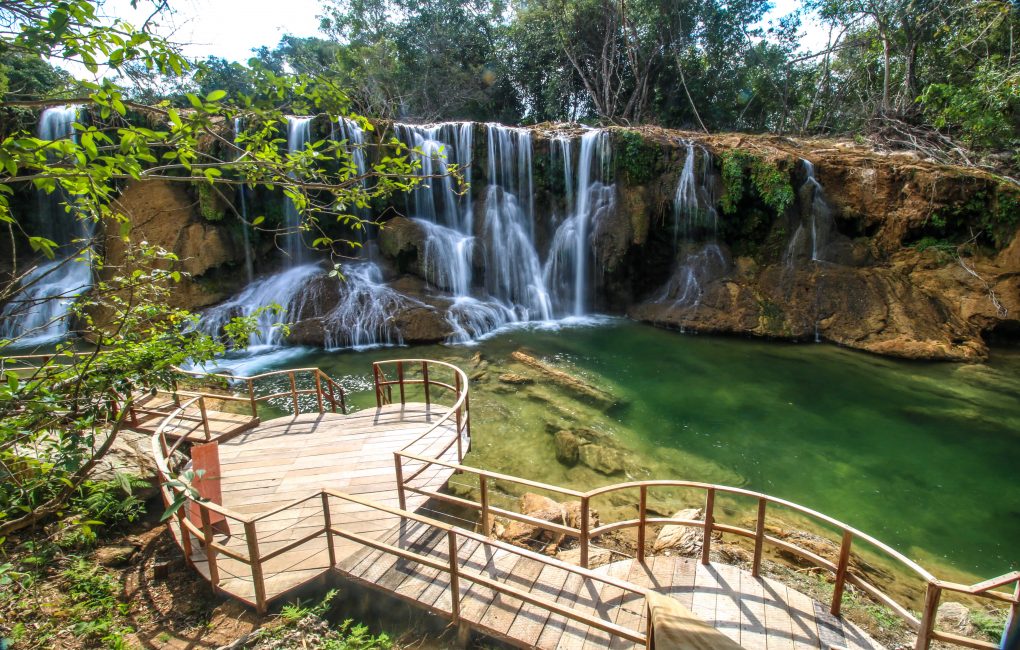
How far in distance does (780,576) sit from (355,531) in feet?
15.4

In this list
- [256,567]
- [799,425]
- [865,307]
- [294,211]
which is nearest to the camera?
[256,567]

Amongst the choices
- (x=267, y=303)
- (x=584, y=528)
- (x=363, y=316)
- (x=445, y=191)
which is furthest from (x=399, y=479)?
(x=445, y=191)

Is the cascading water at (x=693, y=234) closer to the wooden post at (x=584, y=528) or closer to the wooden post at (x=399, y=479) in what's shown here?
the wooden post at (x=584, y=528)

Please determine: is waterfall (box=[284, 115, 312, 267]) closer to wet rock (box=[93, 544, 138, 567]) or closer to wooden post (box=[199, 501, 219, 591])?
wet rock (box=[93, 544, 138, 567])

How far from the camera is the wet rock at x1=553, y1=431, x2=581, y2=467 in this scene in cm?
885

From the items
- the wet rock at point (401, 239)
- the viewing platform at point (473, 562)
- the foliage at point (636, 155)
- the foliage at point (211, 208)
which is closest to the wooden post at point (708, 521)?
the viewing platform at point (473, 562)

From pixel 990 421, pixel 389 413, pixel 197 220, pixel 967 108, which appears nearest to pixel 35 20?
pixel 389 413

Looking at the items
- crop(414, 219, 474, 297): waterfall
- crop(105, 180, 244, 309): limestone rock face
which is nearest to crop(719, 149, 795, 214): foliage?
crop(414, 219, 474, 297): waterfall

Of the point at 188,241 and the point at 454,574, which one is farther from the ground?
the point at 188,241

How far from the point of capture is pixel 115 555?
5086mm

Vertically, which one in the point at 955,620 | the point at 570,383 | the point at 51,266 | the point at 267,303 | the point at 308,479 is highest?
the point at 51,266

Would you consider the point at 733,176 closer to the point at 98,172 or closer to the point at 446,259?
the point at 446,259

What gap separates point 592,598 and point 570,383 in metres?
7.77

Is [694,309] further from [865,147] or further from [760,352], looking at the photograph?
[865,147]
